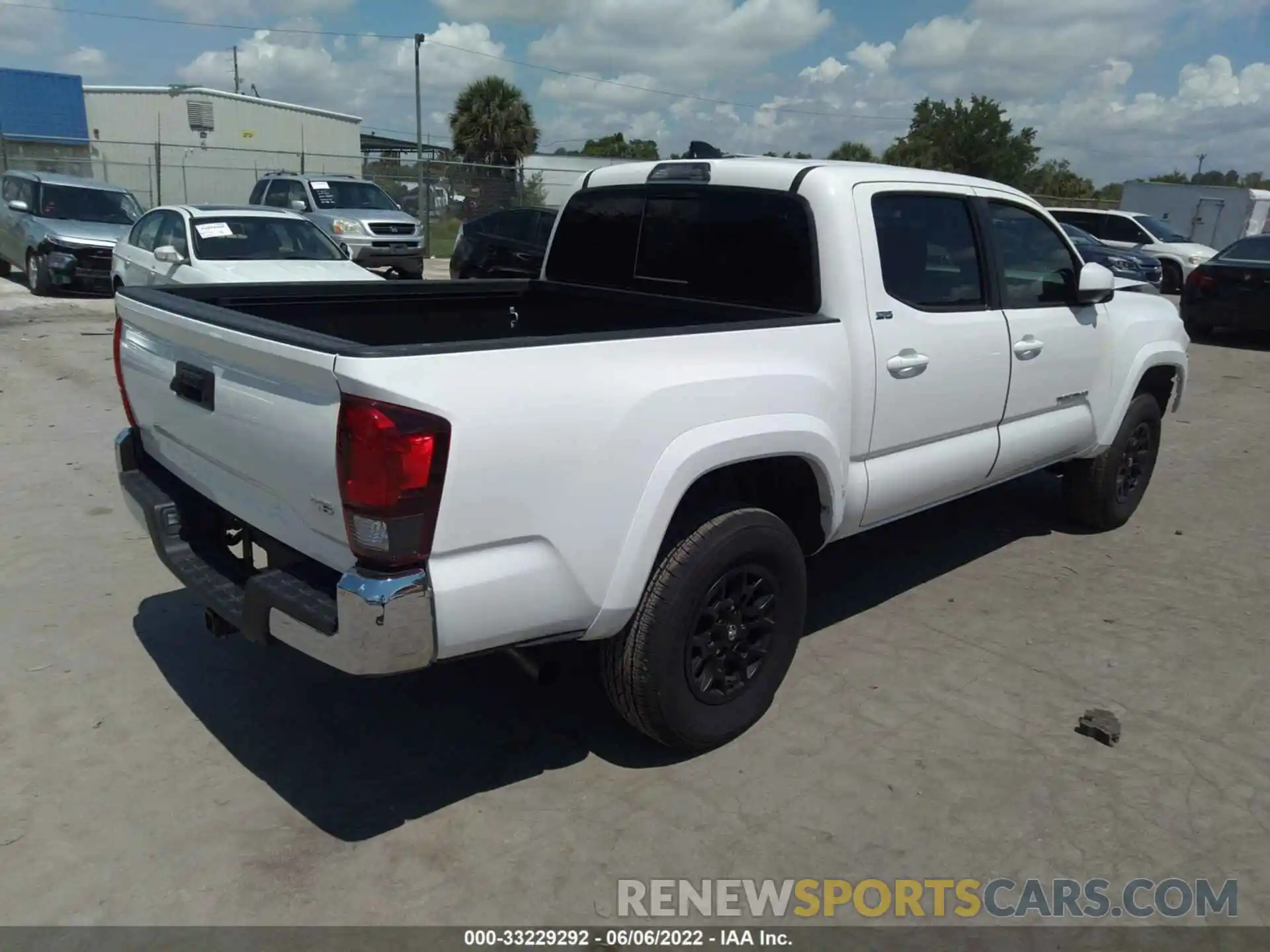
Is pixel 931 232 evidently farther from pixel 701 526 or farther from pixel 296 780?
pixel 296 780

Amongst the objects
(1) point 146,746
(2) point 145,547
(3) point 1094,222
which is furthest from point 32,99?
(1) point 146,746

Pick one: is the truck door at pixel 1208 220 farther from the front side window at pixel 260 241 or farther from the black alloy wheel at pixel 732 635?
the black alloy wheel at pixel 732 635

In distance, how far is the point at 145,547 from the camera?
5.11m

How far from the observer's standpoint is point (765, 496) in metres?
3.80

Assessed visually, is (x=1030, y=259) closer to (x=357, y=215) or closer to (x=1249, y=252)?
(x=1249, y=252)

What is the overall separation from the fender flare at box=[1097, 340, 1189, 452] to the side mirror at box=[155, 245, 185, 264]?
8.36 m

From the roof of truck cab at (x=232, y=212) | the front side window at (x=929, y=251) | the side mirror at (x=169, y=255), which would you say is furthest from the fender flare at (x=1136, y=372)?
the roof of truck cab at (x=232, y=212)

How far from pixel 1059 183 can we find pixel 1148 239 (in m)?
39.6

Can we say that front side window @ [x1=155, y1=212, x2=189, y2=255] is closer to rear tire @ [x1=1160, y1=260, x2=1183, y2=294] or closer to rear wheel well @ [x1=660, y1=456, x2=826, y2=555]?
rear wheel well @ [x1=660, y1=456, x2=826, y2=555]

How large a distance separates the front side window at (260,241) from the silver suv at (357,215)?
19.1ft

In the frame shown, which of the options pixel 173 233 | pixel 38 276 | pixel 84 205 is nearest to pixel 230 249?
pixel 173 233

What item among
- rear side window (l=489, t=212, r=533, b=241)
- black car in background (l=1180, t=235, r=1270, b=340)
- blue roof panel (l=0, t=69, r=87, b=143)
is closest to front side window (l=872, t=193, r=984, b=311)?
rear side window (l=489, t=212, r=533, b=241)

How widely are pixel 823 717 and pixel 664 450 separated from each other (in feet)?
4.60

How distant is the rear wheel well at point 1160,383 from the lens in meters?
5.87
